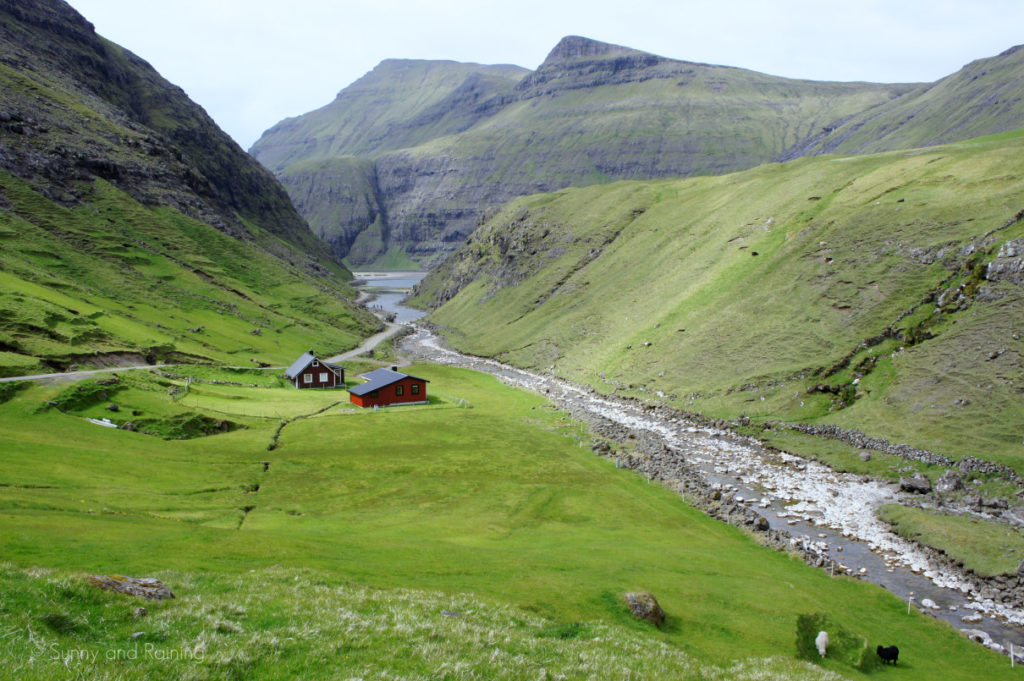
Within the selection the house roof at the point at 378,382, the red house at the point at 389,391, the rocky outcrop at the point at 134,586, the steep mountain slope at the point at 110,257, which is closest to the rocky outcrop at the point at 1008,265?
the house roof at the point at 378,382

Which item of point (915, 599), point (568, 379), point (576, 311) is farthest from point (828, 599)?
point (576, 311)

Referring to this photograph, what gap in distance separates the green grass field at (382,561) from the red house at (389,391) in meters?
16.8

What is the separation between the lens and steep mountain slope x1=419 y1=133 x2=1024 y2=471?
62656 mm

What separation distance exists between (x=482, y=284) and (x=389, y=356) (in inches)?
2455

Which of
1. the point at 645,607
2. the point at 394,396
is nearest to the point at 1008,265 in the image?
the point at 645,607

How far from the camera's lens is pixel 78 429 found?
1977 inches

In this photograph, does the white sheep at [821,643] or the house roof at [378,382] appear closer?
the white sheep at [821,643]

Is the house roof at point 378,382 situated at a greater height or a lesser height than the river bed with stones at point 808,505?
greater

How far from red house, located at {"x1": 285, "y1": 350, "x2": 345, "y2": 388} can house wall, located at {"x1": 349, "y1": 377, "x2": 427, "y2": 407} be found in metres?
16.3

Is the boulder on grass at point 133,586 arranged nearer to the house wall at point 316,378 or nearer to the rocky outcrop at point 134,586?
the rocky outcrop at point 134,586

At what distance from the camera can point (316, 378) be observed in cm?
10238

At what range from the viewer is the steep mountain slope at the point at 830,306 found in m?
62.7

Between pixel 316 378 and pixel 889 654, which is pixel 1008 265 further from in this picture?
pixel 316 378

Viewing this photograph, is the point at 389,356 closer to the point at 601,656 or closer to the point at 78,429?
the point at 78,429
